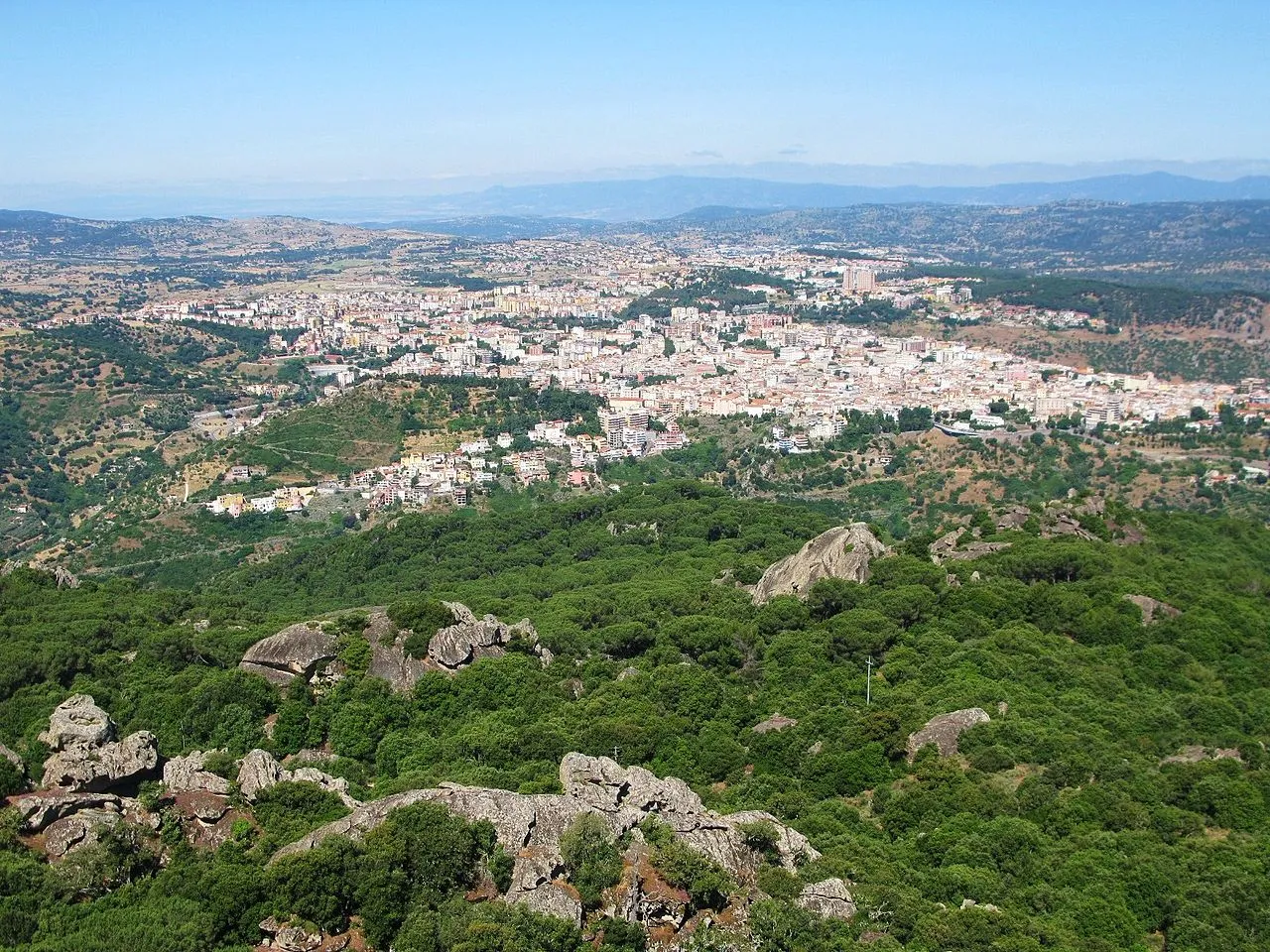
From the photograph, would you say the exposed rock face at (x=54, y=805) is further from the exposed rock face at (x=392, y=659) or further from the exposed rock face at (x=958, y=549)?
the exposed rock face at (x=958, y=549)

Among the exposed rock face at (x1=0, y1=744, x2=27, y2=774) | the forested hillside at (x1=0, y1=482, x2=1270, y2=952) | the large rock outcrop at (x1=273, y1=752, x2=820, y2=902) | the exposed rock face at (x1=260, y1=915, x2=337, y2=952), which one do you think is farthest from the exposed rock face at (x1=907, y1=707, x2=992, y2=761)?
the exposed rock face at (x1=0, y1=744, x2=27, y2=774)

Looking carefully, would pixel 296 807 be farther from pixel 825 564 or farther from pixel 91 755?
pixel 825 564

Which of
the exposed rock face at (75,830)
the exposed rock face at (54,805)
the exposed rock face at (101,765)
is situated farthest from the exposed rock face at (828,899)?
the exposed rock face at (101,765)

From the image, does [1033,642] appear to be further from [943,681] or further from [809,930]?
[809,930]

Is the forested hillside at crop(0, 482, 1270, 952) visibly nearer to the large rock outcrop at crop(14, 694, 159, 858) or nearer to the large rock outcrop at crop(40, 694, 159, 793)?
the large rock outcrop at crop(14, 694, 159, 858)

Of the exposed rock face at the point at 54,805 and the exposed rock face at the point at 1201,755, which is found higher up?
the exposed rock face at the point at 54,805
